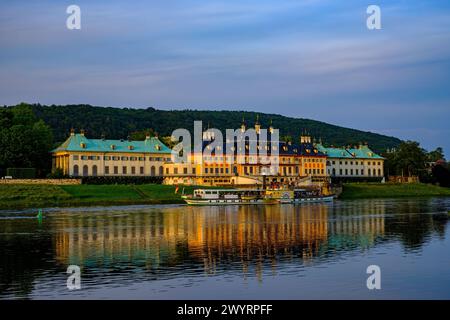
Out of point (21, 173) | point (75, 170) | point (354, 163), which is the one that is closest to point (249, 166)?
point (354, 163)

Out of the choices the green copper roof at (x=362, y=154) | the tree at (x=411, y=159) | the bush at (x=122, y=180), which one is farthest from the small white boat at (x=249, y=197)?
the green copper roof at (x=362, y=154)

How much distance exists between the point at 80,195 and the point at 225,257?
6211 cm

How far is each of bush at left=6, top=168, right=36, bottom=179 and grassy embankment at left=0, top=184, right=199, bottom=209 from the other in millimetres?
6984

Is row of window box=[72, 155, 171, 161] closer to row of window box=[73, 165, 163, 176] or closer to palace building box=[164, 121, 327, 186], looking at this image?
row of window box=[73, 165, 163, 176]

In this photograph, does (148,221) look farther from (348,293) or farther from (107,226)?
(348,293)

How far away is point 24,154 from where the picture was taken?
112 meters

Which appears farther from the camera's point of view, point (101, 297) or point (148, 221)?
point (148, 221)

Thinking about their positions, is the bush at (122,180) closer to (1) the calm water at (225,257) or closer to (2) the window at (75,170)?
(2) the window at (75,170)

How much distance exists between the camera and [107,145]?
12794 centimetres

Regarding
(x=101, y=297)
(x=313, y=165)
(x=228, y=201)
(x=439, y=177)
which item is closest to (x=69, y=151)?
(x=228, y=201)

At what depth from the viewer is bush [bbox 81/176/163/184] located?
11518 cm

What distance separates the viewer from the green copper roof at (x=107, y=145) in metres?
124

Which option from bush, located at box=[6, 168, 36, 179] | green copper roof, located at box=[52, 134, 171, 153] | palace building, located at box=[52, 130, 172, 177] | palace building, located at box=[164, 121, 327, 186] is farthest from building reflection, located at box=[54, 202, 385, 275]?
palace building, located at box=[164, 121, 327, 186]

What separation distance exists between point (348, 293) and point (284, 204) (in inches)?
2785
